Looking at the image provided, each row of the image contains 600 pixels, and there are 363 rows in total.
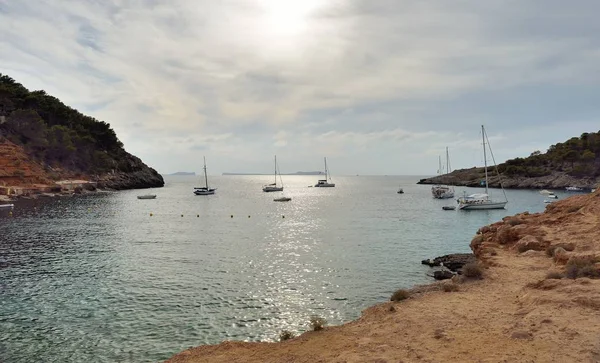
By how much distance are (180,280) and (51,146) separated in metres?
121

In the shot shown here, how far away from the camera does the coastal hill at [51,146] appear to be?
9979 centimetres

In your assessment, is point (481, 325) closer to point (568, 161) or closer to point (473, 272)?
point (473, 272)

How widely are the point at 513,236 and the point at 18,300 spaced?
112 feet

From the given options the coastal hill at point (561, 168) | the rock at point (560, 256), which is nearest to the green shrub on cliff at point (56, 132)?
the rock at point (560, 256)

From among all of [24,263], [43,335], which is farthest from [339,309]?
[24,263]

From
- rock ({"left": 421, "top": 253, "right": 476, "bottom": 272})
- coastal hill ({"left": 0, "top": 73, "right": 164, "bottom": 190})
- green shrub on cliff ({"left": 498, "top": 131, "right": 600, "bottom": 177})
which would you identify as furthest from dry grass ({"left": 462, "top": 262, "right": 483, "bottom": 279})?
green shrub on cliff ({"left": 498, "top": 131, "right": 600, "bottom": 177})

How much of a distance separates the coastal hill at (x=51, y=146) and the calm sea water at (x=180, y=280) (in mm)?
60107

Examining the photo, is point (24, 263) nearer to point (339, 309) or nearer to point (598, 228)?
point (339, 309)

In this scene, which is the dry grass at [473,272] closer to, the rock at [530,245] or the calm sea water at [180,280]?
the calm sea water at [180,280]

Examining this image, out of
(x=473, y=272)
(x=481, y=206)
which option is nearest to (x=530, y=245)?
(x=473, y=272)

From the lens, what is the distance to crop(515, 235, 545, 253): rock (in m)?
23.7

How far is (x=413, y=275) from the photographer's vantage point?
26141mm

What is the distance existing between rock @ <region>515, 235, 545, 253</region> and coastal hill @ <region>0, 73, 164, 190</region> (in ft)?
366

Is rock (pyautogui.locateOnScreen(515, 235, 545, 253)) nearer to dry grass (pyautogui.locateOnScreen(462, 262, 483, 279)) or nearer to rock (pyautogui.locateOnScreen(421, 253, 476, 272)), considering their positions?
rock (pyautogui.locateOnScreen(421, 253, 476, 272))
